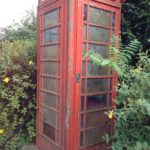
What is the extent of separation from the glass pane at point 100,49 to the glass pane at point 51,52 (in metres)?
0.45

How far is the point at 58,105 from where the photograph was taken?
3.07 metres

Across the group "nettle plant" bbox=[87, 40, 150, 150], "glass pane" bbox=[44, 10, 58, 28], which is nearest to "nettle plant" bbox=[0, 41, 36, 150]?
"glass pane" bbox=[44, 10, 58, 28]

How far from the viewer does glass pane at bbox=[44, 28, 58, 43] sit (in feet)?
10.3

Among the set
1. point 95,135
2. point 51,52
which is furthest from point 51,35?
point 95,135

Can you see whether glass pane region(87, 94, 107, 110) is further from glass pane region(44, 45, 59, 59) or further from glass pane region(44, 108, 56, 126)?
glass pane region(44, 45, 59, 59)

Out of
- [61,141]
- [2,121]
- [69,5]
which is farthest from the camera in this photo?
[2,121]

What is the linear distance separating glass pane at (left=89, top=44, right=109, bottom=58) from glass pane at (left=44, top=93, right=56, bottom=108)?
0.78 metres

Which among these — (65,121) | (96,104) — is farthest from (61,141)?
(96,104)

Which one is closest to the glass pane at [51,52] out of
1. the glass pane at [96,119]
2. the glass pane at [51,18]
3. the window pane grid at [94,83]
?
the glass pane at [51,18]

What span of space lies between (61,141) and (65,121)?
0.28m

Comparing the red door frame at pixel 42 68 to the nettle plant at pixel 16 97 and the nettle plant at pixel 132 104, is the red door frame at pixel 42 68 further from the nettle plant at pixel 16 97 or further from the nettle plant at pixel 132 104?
the nettle plant at pixel 132 104

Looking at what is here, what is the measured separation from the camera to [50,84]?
3289 mm

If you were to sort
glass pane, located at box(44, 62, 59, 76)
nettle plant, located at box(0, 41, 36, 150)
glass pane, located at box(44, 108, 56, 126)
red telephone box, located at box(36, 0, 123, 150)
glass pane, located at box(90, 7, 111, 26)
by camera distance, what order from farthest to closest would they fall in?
nettle plant, located at box(0, 41, 36, 150), glass pane, located at box(44, 108, 56, 126), glass pane, located at box(44, 62, 59, 76), glass pane, located at box(90, 7, 111, 26), red telephone box, located at box(36, 0, 123, 150)

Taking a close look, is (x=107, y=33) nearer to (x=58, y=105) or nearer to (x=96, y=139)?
(x=58, y=105)
